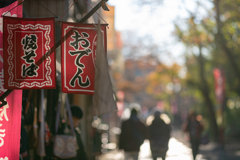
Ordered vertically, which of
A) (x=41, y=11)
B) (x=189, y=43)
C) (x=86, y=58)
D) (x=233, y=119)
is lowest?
(x=233, y=119)

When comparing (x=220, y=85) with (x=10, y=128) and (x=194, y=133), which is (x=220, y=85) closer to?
(x=194, y=133)

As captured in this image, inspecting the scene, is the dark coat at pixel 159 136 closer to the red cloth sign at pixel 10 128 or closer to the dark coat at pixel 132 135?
the dark coat at pixel 132 135

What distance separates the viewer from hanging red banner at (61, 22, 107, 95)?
6.17 metres

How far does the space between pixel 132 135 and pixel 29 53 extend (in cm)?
584

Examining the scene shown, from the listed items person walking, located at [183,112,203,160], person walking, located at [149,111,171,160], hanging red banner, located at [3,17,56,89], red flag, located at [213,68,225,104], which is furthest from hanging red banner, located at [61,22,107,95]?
red flag, located at [213,68,225,104]

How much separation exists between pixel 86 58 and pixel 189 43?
62.8 feet

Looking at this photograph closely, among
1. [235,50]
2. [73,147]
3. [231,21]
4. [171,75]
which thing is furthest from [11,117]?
[171,75]

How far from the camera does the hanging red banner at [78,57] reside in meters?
6.17

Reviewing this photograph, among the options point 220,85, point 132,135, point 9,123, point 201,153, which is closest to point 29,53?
point 9,123

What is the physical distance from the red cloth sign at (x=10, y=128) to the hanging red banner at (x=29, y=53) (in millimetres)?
343

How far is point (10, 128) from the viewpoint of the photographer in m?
6.10

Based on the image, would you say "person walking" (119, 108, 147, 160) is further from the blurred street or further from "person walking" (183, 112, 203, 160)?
the blurred street

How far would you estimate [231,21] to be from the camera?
19.6m

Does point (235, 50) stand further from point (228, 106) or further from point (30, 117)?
point (30, 117)
